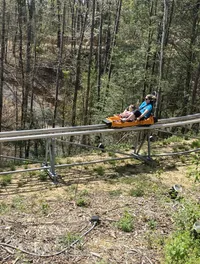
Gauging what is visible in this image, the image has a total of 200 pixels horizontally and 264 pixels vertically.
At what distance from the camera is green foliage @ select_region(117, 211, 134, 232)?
418 cm

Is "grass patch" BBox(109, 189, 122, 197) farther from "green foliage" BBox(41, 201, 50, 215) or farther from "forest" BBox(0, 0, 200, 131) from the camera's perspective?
"forest" BBox(0, 0, 200, 131)

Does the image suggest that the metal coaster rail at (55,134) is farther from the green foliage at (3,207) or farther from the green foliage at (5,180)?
the green foliage at (3,207)

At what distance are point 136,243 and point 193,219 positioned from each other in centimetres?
82

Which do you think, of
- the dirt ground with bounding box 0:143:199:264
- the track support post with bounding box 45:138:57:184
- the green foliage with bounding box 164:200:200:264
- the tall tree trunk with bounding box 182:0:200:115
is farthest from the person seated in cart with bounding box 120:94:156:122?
the tall tree trunk with bounding box 182:0:200:115

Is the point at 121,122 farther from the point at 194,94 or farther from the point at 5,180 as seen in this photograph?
the point at 194,94

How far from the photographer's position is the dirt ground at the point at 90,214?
3650mm

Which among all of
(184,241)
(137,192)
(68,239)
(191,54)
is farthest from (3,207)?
(191,54)

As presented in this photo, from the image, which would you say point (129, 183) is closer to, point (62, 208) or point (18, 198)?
point (62, 208)

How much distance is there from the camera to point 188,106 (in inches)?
622

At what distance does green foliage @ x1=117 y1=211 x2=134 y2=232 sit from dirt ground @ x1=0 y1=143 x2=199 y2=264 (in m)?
0.03

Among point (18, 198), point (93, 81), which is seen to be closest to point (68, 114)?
point (93, 81)

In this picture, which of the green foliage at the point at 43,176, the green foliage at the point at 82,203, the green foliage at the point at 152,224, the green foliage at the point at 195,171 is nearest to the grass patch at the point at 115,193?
the green foliage at the point at 82,203

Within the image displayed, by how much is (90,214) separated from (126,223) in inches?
22.2

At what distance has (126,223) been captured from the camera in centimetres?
424
